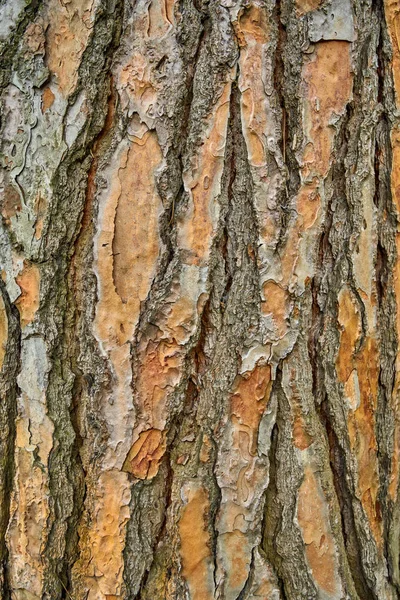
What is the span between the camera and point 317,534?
1161mm

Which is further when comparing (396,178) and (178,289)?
(396,178)

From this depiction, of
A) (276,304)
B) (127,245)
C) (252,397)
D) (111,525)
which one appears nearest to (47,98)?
(127,245)

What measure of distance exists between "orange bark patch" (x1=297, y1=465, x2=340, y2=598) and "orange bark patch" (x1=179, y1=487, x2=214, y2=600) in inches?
7.6

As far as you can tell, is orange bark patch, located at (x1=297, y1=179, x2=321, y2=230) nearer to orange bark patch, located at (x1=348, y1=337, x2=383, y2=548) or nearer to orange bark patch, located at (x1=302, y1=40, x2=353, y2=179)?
orange bark patch, located at (x1=302, y1=40, x2=353, y2=179)

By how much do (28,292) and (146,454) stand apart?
0.39 metres

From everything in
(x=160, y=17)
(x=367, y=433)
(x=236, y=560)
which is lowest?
(x=236, y=560)

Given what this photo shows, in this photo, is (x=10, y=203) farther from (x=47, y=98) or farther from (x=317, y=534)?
(x=317, y=534)

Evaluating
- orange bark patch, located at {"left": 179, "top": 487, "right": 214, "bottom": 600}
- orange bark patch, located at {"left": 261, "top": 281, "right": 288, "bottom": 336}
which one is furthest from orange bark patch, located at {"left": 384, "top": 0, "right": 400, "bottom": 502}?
orange bark patch, located at {"left": 179, "top": 487, "right": 214, "bottom": 600}

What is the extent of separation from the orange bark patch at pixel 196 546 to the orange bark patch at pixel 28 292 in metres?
0.47

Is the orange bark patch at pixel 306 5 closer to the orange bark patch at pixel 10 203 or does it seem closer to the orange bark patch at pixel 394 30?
the orange bark patch at pixel 394 30

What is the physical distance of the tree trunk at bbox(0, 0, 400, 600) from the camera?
1.11 meters

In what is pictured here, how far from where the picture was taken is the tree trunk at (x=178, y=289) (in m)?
1.11

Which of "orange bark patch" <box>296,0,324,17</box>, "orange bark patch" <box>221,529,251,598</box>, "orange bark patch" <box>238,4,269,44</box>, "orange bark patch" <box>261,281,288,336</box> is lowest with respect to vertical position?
"orange bark patch" <box>221,529,251,598</box>

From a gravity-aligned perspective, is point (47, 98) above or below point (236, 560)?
above
